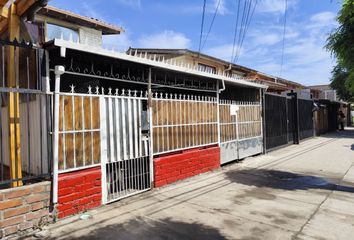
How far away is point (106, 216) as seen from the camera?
5.21 m

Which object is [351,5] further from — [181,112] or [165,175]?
[165,175]

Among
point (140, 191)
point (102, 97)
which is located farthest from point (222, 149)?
point (102, 97)

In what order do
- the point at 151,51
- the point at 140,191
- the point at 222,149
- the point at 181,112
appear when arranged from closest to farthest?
1. the point at 140,191
2. the point at 181,112
3. the point at 222,149
4. the point at 151,51

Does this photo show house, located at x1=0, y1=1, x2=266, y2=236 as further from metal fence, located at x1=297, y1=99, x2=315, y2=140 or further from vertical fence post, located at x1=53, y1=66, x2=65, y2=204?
metal fence, located at x1=297, y1=99, x2=315, y2=140

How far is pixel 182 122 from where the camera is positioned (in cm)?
790

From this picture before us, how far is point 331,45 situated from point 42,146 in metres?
6.53

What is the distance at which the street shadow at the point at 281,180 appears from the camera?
24.4ft

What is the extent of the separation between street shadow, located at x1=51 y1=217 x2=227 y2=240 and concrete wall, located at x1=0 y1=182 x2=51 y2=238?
22.2 inches

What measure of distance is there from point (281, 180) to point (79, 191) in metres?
5.35

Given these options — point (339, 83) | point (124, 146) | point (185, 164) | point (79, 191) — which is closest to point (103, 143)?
point (124, 146)

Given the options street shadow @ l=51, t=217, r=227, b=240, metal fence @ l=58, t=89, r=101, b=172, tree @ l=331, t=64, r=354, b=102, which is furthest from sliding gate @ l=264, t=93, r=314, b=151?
tree @ l=331, t=64, r=354, b=102

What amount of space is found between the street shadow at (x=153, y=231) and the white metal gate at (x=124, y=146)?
112 cm

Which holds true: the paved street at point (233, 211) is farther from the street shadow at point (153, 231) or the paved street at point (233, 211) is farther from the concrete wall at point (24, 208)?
the concrete wall at point (24, 208)

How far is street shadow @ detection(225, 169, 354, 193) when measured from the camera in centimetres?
743
